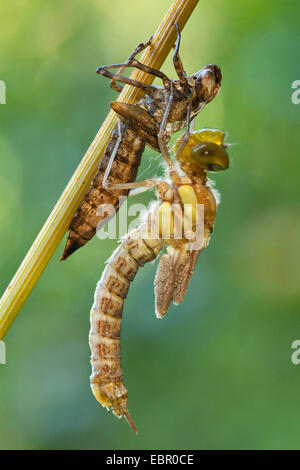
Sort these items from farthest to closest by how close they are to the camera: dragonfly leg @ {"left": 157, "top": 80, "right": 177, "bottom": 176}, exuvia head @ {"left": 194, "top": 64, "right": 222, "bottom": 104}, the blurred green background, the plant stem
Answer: the blurred green background, exuvia head @ {"left": 194, "top": 64, "right": 222, "bottom": 104}, dragonfly leg @ {"left": 157, "top": 80, "right": 177, "bottom": 176}, the plant stem

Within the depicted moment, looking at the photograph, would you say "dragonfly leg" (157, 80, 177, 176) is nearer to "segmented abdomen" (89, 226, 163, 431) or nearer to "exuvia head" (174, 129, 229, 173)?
"exuvia head" (174, 129, 229, 173)

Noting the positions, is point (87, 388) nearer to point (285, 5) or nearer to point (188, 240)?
point (188, 240)

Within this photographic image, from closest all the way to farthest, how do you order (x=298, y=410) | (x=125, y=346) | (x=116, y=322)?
1. (x=116, y=322)
2. (x=298, y=410)
3. (x=125, y=346)

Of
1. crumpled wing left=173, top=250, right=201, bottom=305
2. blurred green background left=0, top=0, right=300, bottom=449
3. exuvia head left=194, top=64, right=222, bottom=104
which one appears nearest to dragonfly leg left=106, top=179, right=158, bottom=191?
crumpled wing left=173, top=250, right=201, bottom=305

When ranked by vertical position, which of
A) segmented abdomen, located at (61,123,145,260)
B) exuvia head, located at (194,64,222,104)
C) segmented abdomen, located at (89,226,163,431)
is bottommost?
segmented abdomen, located at (89,226,163,431)

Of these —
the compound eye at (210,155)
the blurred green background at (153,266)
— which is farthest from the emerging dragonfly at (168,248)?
the blurred green background at (153,266)

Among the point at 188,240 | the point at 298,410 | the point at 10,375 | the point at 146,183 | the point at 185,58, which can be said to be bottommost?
the point at 298,410

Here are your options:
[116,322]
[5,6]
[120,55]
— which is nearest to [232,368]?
[116,322]
